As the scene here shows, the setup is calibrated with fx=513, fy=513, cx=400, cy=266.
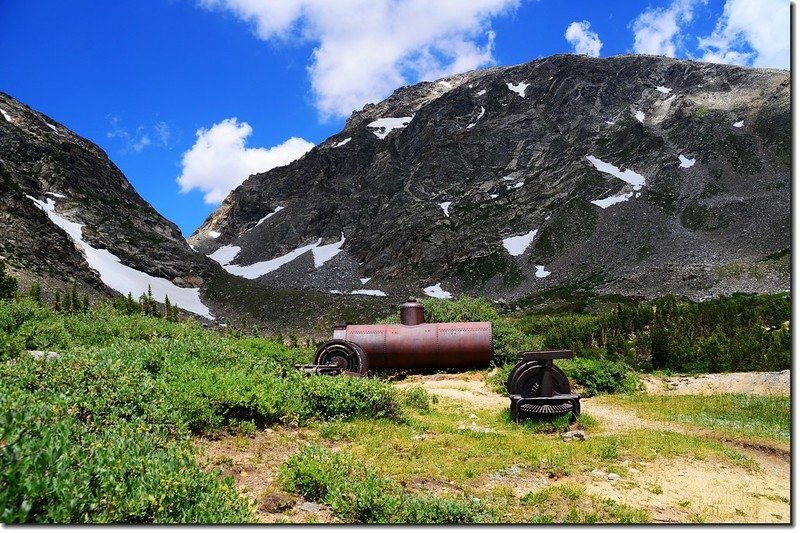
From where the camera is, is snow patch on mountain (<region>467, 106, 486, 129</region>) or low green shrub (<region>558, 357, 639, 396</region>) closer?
low green shrub (<region>558, 357, 639, 396</region>)

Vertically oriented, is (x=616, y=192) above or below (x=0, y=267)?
above

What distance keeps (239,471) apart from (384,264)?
129003 millimetres

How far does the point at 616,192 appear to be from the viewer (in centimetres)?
12431

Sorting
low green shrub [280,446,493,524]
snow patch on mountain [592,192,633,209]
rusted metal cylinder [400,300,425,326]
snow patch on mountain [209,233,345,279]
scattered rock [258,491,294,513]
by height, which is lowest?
scattered rock [258,491,294,513]

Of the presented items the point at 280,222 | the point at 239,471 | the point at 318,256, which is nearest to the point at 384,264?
the point at 318,256

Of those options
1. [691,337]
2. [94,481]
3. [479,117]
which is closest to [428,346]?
[94,481]

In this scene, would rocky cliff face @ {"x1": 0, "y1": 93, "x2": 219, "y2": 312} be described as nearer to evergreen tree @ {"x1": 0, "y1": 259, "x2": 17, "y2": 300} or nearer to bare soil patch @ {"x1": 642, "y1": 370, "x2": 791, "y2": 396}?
evergreen tree @ {"x1": 0, "y1": 259, "x2": 17, "y2": 300}

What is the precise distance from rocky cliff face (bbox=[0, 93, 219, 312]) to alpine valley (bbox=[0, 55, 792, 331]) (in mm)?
412

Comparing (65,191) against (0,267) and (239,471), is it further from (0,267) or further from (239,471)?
(239,471)

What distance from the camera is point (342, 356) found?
2092 centimetres

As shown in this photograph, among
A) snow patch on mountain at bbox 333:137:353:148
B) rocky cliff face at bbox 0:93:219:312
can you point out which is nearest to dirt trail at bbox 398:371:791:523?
rocky cliff face at bbox 0:93:219:312

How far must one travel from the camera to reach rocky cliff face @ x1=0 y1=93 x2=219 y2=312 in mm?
78375

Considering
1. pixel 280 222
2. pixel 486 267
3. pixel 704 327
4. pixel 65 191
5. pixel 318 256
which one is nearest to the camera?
pixel 704 327

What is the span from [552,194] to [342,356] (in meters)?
122
